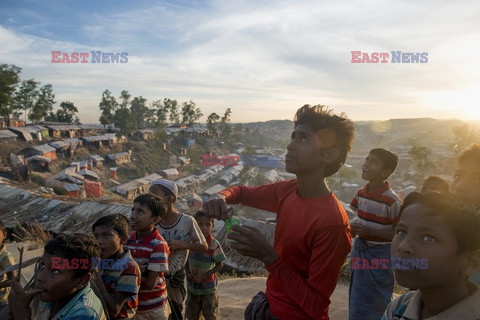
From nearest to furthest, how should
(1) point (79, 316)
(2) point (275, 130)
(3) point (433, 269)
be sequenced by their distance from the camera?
(3) point (433, 269), (1) point (79, 316), (2) point (275, 130)

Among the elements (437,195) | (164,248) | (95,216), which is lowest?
(95,216)

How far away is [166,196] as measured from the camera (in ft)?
13.5

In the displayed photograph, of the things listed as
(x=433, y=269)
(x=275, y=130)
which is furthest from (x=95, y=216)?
(x=275, y=130)

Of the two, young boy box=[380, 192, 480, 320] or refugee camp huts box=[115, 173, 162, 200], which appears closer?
young boy box=[380, 192, 480, 320]

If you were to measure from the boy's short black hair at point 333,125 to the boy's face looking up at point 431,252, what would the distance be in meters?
0.86

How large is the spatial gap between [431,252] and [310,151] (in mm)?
1016

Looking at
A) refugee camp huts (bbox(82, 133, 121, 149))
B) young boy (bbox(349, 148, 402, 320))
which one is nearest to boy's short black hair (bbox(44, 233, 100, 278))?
young boy (bbox(349, 148, 402, 320))

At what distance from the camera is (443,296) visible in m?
1.48

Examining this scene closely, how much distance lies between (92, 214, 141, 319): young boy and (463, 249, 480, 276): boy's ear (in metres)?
2.43

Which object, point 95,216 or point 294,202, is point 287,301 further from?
point 95,216

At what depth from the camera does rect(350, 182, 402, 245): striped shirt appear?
12.0 feet

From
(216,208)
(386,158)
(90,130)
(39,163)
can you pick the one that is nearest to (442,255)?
(216,208)

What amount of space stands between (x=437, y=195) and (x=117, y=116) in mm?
68562

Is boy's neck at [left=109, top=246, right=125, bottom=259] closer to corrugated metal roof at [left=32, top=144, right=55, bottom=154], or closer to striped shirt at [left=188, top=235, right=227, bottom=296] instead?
striped shirt at [left=188, top=235, right=227, bottom=296]
